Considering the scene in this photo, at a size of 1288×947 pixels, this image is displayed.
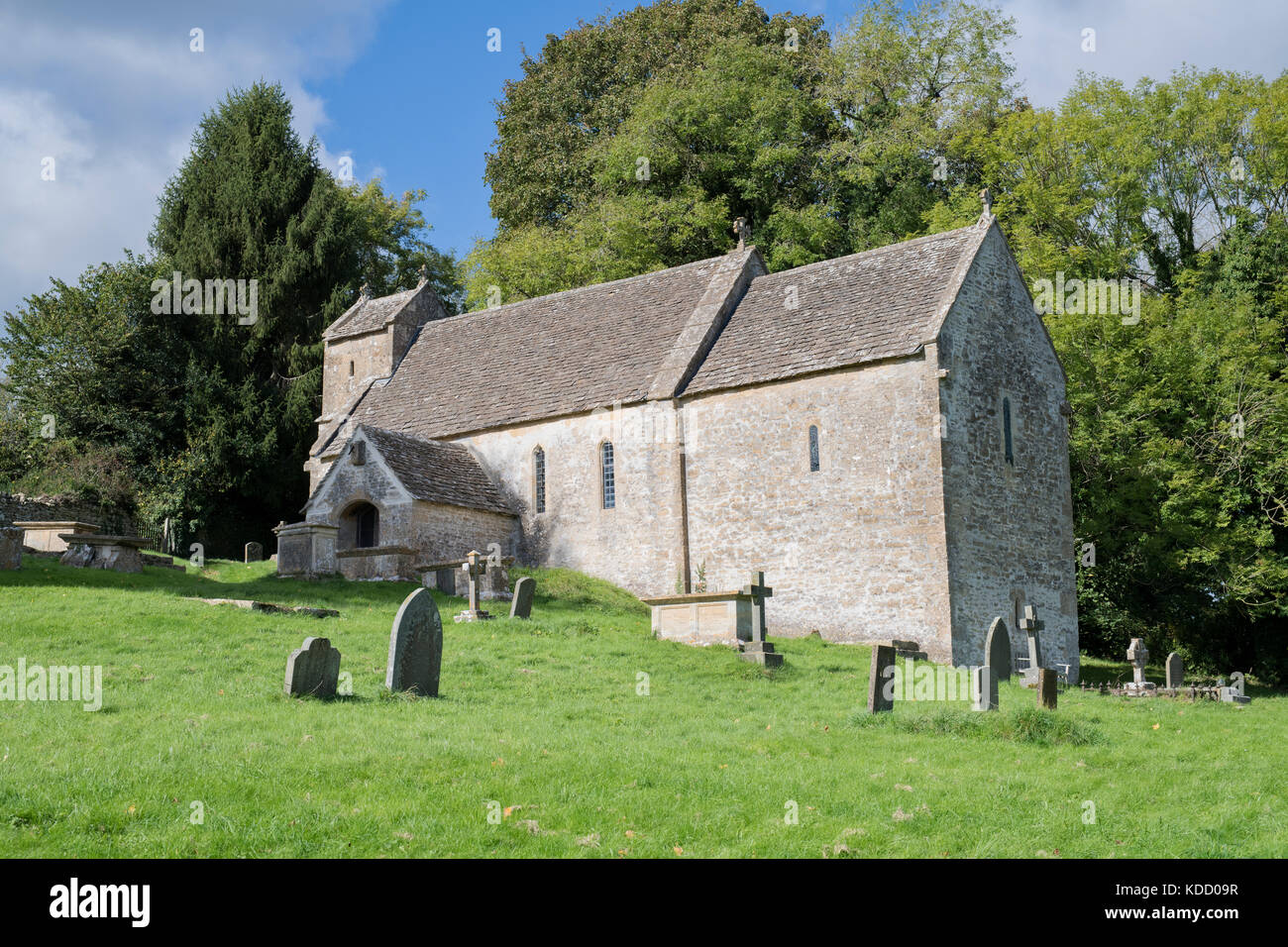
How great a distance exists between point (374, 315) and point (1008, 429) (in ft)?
70.3

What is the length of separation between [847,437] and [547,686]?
12683 mm

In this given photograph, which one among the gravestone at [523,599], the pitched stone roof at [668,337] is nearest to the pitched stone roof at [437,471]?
the pitched stone roof at [668,337]

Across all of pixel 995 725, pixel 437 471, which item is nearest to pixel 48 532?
pixel 437 471

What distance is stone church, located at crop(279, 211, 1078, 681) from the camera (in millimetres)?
25875

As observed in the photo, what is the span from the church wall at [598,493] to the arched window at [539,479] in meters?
0.13

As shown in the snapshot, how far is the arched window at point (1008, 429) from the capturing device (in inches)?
1099

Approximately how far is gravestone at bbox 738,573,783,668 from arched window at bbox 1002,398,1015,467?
9476 millimetres

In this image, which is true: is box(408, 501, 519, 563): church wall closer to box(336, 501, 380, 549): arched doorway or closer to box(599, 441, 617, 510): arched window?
box(336, 501, 380, 549): arched doorway

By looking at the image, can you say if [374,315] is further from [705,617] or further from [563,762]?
[563,762]

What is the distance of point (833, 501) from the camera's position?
26625 millimetres

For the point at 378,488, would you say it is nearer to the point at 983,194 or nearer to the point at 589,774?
the point at 983,194
